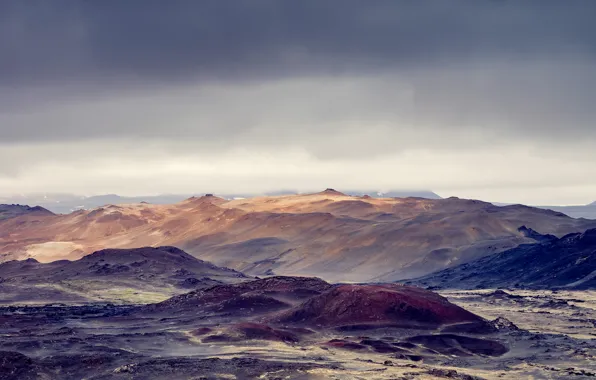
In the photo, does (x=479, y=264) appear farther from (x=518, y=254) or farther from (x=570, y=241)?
(x=570, y=241)

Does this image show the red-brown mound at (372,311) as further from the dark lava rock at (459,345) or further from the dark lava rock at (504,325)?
the dark lava rock at (459,345)

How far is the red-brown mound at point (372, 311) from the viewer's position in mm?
82562

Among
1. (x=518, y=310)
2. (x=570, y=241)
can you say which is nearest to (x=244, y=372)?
(x=518, y=310)

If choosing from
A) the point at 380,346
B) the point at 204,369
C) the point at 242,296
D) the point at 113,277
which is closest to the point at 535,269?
Result: the point at 242,296

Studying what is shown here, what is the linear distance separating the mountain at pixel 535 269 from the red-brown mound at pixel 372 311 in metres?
43.5

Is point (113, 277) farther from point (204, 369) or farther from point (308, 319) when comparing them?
point (204, 369)

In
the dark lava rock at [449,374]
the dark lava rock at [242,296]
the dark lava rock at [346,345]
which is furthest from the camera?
the dark lava rock at [242,296]

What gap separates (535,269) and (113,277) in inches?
2397

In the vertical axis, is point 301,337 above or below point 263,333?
below

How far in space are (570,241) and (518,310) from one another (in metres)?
43.7

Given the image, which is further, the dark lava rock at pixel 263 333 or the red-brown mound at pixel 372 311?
the red-brown mound at pixel 372 311

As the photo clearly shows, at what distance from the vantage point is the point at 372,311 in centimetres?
8431

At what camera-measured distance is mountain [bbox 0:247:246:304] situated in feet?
410

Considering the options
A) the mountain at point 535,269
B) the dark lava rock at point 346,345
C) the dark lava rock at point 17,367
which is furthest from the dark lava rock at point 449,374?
the mountain at point 535,269
